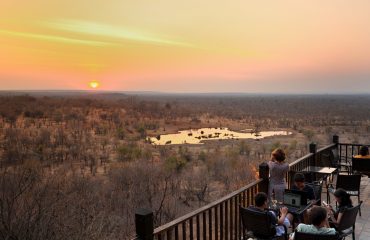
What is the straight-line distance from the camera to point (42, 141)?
3081 centimetres

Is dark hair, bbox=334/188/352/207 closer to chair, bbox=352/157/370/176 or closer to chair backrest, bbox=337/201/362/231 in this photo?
chair backrest, bbox=337/201/362/231

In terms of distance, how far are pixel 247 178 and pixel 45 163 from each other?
12.6 metres

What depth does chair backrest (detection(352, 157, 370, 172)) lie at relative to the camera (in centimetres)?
857

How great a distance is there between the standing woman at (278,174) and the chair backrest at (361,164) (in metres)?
3.27

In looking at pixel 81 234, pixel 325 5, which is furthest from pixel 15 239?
pixel 325 5

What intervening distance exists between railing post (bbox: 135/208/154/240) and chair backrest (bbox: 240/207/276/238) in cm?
154

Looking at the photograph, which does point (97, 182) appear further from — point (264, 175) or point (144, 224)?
point (144, 224)

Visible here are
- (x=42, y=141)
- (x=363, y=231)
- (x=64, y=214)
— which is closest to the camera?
(x=363, y=231)

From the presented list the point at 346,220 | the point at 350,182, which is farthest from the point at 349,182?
the point at 346,220

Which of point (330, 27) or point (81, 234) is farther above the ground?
point (330, 27)

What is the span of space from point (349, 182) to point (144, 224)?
5.19 metres

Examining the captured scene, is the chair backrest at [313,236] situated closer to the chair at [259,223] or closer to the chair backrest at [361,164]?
the chair at [259,223]

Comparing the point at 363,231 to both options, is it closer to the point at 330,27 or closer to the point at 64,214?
the point at 64,214

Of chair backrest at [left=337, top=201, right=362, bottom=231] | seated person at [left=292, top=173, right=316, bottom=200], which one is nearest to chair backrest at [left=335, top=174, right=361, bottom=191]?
seated person at [left=292, top=173, right=316, bottom=200]
